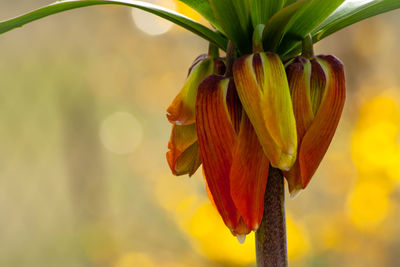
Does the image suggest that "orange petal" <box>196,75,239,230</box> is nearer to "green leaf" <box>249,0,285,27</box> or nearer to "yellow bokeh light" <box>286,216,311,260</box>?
"green leaf" <box>249,0,285,27</box>

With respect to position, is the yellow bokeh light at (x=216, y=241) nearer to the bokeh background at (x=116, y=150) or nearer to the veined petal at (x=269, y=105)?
the bokeh background at (x=116, y=150)

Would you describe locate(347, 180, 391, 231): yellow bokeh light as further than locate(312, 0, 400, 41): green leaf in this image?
Yes

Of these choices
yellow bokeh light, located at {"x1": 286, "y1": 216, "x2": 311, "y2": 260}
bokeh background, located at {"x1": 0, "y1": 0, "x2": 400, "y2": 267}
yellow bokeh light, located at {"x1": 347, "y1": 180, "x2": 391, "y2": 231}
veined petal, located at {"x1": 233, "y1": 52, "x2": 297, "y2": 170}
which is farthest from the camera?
bokeh background, located at {"x1": 0, "y1": 0, "x2": 400, "y2": 267}

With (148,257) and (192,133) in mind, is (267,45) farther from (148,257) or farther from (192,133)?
(148,257)

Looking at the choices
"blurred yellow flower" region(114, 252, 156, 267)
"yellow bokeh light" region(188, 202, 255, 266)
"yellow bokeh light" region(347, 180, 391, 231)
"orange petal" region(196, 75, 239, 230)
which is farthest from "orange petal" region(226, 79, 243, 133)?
"blurred yellow flower" region(114, 252, 156, 267)

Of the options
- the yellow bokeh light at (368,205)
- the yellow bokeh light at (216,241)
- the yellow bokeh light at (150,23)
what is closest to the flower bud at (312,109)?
the yellow bokeh light at (216,241)

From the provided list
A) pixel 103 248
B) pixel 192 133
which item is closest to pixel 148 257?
pixel 103 248
